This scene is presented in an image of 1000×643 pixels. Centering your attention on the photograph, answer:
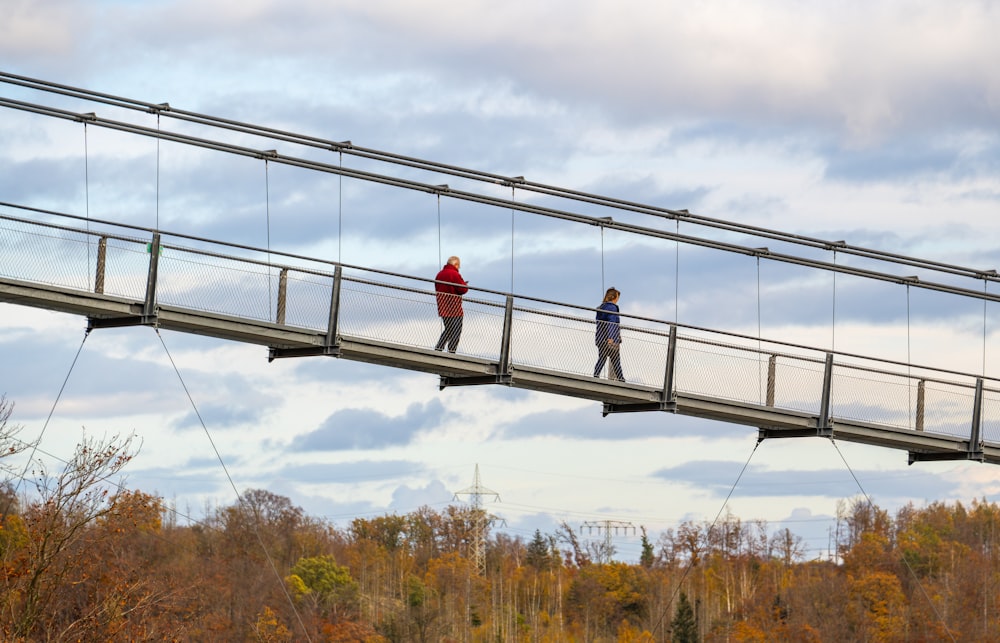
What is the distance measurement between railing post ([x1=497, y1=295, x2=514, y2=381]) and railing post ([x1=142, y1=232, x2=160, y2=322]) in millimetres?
5441

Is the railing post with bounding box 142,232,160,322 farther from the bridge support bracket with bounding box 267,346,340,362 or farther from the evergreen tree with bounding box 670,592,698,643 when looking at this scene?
the evergreen tree with bounding box 670,592,698,643

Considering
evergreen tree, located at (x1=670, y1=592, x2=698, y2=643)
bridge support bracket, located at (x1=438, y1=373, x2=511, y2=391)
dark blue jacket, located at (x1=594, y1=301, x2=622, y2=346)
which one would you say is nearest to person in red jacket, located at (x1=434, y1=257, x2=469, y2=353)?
bridge support bracket, located at (x1=438, y1=373, x2=511, y2=391)

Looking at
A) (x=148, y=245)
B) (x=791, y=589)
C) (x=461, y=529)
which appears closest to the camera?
(x=148, y=245)

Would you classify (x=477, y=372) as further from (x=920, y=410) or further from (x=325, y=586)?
(x=325, y=586)

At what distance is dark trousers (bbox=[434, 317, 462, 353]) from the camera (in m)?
23.8

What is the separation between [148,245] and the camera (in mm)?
21438

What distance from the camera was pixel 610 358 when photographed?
1000 inches

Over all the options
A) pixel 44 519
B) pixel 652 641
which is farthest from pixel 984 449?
pixel 652 641

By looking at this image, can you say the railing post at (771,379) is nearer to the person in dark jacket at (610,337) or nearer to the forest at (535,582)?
the person in dark jacket at (610,337)

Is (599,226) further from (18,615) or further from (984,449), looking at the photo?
(18,615)

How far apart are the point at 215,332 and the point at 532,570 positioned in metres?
109

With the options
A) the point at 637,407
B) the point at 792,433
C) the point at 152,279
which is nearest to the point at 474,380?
the point at 637,407

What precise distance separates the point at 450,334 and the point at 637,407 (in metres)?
3.97

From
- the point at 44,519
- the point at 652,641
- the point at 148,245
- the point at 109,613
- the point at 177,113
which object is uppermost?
the point at 177,113
